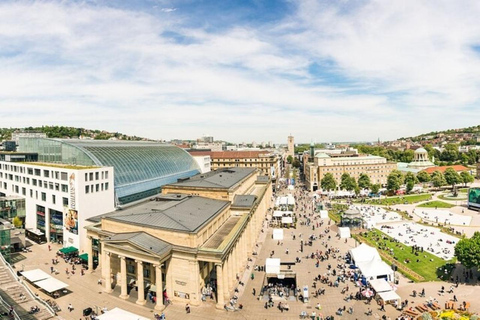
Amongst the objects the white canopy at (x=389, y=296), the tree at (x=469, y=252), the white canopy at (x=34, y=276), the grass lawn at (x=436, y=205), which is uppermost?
the tree at (x=469, y=252)

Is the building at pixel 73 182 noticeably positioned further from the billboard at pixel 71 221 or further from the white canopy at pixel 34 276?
the white canopy at pixel 34 276

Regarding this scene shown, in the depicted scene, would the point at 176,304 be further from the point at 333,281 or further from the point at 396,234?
the point at 396,234

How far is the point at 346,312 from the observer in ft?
134

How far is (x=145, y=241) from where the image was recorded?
4141 cm

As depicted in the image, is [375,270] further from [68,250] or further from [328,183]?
[328,183]

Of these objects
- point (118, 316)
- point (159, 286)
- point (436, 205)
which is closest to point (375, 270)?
point (159, 286)

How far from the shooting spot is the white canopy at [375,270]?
4786 cm

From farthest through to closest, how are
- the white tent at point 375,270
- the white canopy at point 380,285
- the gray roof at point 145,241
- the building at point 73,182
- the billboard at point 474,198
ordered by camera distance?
the billboard at point 474,198 < the building at point 73,182 < the white tent at point 375,270 < the white canopy at point 380,285 < the gray roof at point 145,241

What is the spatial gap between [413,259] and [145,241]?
158ft

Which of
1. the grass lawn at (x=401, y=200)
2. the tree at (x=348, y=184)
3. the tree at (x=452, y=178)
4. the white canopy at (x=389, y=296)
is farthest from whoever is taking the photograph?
the tree at (x=452, y=178)

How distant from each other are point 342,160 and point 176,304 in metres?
132

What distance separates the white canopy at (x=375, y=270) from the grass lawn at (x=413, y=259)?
649 centimetres

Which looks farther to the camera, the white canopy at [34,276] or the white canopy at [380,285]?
the white canopy at [34,276]

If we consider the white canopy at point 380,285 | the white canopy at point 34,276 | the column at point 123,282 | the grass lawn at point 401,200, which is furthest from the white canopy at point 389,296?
the grass lawn at point 401,200
